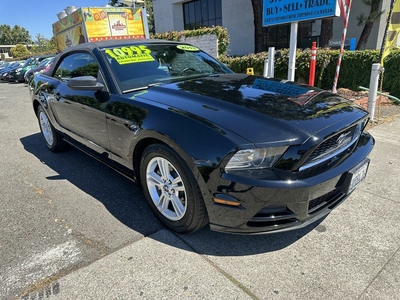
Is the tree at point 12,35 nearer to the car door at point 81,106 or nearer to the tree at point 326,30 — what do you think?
the tree at point 326,30

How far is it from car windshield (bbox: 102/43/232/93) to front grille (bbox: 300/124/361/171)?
1.68 metres

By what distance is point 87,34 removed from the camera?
13852 millimetres

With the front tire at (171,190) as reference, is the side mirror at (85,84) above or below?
above

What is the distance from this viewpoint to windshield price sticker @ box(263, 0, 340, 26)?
5758 mm

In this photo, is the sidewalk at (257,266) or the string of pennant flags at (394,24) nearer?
the sidewalk at (257,266)

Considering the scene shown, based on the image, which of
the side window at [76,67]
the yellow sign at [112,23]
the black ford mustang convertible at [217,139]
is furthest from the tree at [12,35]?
the black ford mustang convertible at [217,139]

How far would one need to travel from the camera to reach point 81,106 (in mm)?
3354

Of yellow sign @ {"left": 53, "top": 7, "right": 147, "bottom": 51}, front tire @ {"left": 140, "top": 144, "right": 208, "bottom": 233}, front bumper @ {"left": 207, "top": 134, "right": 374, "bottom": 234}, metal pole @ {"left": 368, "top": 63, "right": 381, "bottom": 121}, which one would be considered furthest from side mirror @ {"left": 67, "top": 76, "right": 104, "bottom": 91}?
yellow sign @ {"left": 53, "top": 7, "right": 147, "bottom": 51}

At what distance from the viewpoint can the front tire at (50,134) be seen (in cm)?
445

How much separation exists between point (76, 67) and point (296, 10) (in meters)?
4.68

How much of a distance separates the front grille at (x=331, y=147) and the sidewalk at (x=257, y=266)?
704 mm

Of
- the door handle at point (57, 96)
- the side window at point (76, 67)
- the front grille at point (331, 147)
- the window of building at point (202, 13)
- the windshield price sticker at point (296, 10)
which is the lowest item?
the front grille at point (331, 147)

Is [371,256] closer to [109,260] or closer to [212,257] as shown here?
Answer: [212,257]

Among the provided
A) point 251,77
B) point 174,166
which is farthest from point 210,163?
point 251,77
